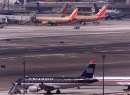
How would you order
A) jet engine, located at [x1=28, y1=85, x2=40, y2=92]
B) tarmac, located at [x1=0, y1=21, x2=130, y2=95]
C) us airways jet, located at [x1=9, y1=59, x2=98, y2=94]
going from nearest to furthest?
jet engine, located at [x1=28, y1=85, x2=40, y2=92] < us airways jet, located at [x1=9, y1=59, x2=98, y2=94] < tarmac, located at [x1=0, y1=21, x2=130, y2=95]

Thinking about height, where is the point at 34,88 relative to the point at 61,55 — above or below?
above

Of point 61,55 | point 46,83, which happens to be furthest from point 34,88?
point 61,55

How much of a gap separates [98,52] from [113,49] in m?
8.69

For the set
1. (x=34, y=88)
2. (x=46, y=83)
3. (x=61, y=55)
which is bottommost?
(x=61, y=55)

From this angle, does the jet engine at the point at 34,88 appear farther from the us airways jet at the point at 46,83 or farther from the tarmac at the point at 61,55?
the tarmac at the point at 61,55

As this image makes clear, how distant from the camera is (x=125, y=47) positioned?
516 feet

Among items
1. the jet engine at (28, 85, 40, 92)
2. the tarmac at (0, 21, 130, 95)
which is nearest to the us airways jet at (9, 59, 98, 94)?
the jet engine at (28, 85, 40, 92)

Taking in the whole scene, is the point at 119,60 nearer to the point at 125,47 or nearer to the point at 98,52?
the point at 98,52

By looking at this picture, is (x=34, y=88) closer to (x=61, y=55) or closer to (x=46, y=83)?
(x=46, y=83)

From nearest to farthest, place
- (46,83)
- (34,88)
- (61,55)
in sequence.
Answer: (34,88) < (46,83) < (61,55)

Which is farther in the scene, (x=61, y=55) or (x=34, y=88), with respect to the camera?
(x=61, y=55)

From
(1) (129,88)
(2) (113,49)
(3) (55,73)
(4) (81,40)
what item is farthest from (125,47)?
(1) (129,88)

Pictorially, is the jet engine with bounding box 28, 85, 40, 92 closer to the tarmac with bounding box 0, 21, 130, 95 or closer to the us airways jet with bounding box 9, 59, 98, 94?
the us airways jet with bounding box 9, 59, 98, 94

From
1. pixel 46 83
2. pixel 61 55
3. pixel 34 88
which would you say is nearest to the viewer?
pixel 34 88
